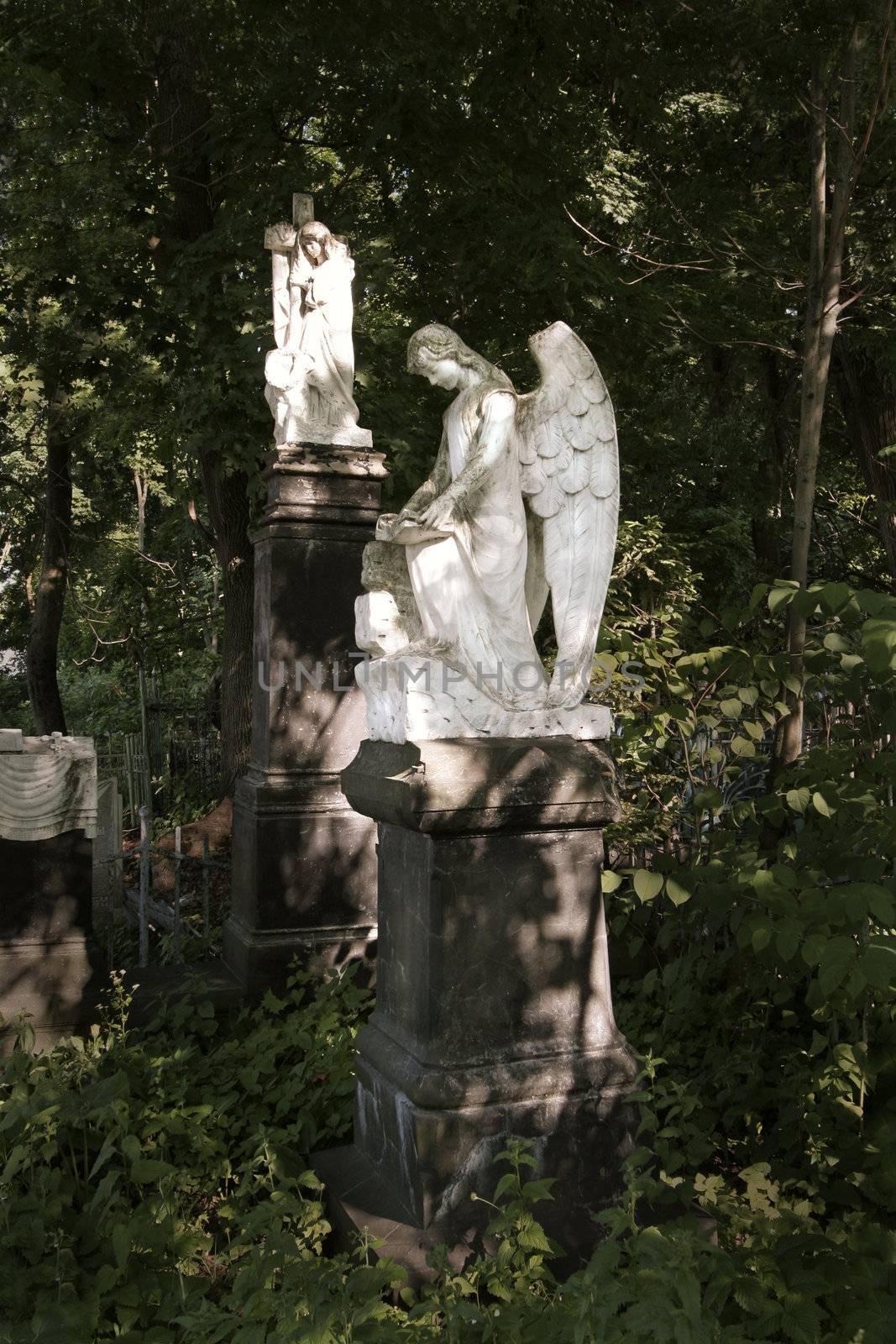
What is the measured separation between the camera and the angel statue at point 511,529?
3373mm

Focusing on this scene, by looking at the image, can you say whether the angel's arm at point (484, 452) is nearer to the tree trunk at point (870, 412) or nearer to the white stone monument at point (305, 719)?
the white stone monument at point (305, 719)

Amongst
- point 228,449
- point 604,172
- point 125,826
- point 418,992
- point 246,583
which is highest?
point 604,172

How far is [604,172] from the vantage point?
835cm

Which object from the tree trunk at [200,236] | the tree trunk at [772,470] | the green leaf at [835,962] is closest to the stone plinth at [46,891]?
the green leaf at [835,962]

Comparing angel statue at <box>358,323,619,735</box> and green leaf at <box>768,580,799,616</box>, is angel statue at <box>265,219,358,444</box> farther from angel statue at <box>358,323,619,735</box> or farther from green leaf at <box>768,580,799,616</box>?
green leaf at <box>768,580,799,616</box>

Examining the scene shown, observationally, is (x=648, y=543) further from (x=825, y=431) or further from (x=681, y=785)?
(x=825, y=431)

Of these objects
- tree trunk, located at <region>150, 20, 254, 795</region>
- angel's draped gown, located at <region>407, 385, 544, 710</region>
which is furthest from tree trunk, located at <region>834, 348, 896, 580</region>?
angel's draped gown, located at <region>407, 385, 544, 710</region>

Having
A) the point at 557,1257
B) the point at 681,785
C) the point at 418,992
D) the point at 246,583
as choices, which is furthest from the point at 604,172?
the point at 557,1257

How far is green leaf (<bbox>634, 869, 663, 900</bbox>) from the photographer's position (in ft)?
11.4

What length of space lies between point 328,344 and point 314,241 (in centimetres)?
55

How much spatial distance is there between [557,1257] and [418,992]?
2.68ft

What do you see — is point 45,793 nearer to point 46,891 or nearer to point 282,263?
point 46,891

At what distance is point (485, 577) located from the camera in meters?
3.42

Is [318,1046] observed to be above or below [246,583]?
below
